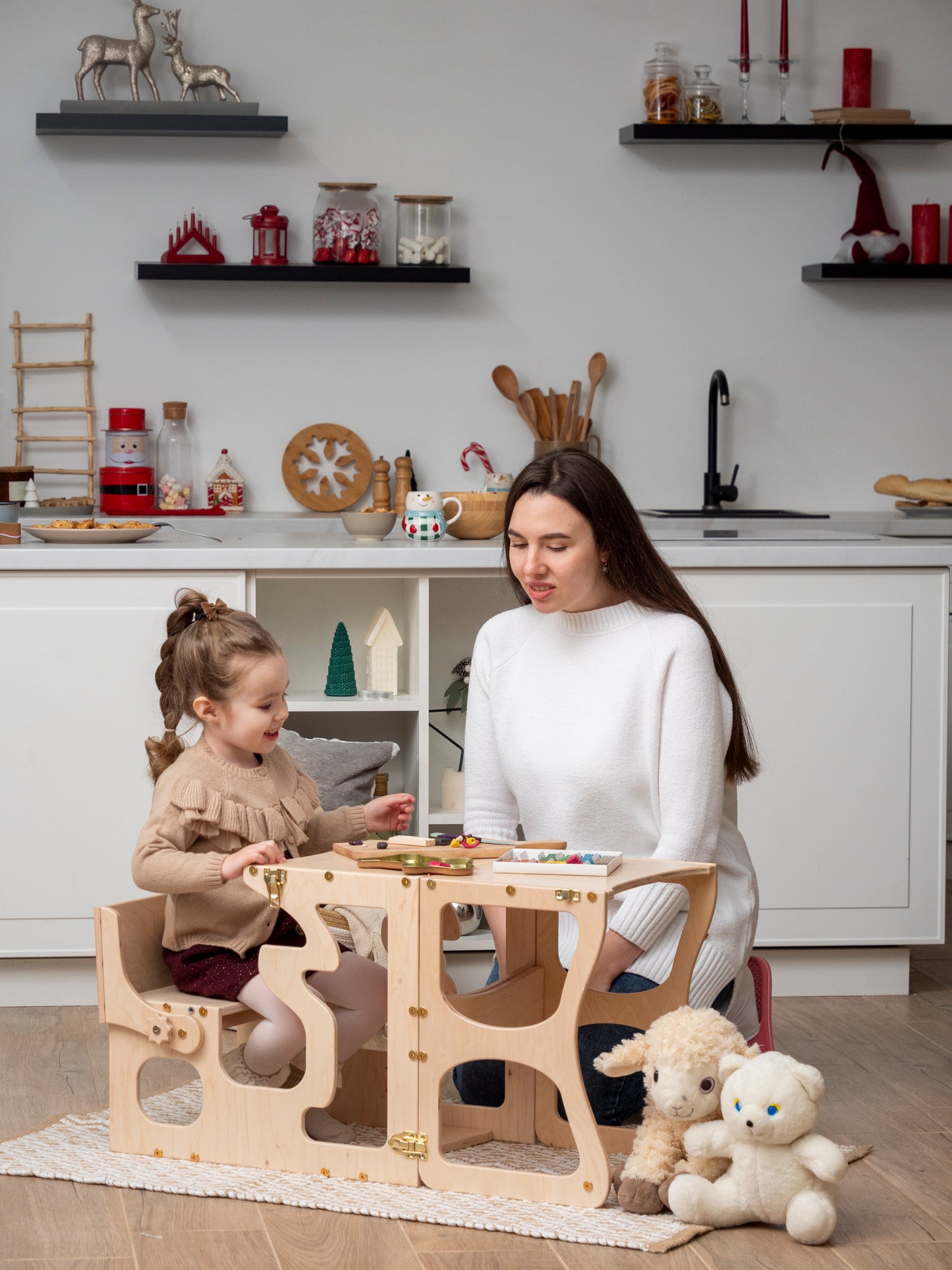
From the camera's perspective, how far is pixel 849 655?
3010 mm

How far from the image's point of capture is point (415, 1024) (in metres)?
1.94

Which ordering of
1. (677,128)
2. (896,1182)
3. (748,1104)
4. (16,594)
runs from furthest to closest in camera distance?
(677,128) → (16,594) → (896,1182) → (748,1104)

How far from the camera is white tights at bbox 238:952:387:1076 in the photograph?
211cm

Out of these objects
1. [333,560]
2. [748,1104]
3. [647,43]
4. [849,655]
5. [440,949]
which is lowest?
[748,1104]

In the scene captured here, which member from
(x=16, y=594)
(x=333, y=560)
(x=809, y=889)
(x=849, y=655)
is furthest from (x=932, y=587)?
(x=16, y=594)

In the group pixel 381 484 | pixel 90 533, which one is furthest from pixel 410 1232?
pixel 381 484

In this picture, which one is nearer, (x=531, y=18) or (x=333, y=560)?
(x=333, y=560)

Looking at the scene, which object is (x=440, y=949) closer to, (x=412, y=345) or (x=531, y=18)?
(x=412, y=345)

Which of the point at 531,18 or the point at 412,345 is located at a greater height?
the point at 531,18

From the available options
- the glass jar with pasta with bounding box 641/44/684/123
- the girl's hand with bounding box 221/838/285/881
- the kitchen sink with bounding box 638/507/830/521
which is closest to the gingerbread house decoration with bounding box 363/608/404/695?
the girl's hand with bounding box 221/838/285/881

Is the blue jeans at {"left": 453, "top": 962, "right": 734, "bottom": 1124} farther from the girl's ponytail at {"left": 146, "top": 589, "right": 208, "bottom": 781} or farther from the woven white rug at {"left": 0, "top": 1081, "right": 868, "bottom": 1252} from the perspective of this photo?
the girl's ponytail at {"left": 146, "top": 589, "right": 208, "bottom": 781}

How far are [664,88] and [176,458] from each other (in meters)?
1.61

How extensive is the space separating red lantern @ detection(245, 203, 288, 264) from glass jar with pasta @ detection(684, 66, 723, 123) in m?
1.11

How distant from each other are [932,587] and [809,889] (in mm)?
627
